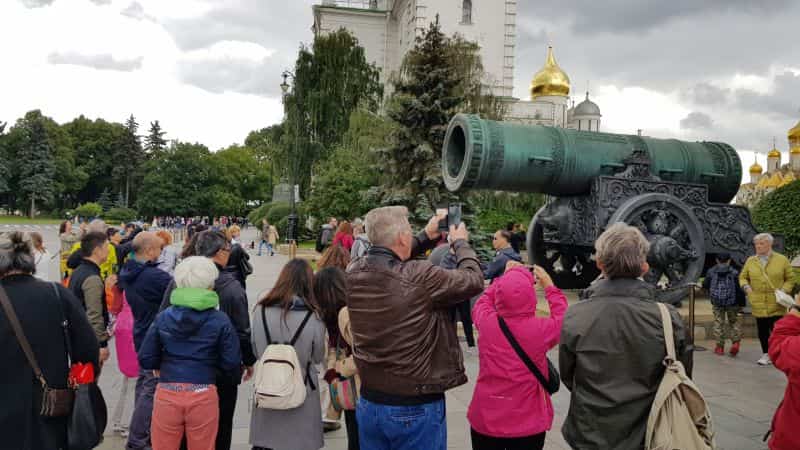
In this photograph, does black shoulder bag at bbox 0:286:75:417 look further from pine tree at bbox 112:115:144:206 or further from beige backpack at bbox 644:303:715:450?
pine tree at bbox 112:115:144:206

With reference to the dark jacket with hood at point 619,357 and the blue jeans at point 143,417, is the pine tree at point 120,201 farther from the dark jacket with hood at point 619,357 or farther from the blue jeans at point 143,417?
the dark jacket with hood at point 619,357

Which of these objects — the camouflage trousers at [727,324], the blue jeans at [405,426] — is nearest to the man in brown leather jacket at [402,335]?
the blue jeans at [405,426]

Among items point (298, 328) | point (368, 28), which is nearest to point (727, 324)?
point (298, 328)

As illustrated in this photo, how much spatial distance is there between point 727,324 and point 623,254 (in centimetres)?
628

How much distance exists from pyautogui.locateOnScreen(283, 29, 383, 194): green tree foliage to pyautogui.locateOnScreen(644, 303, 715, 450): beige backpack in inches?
1210

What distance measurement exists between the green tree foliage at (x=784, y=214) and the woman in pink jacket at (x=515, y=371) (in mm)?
12114

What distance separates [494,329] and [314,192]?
85.8 ft

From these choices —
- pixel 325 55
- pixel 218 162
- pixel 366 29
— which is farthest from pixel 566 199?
pixel 218 162

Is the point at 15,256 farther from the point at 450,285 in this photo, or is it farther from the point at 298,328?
the point at 450,285

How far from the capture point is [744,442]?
16.3ft

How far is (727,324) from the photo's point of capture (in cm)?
827

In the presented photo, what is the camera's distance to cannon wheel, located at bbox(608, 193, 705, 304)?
348 inches

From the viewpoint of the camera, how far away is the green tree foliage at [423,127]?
17.8 meters

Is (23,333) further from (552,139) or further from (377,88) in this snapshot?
(377,88)
